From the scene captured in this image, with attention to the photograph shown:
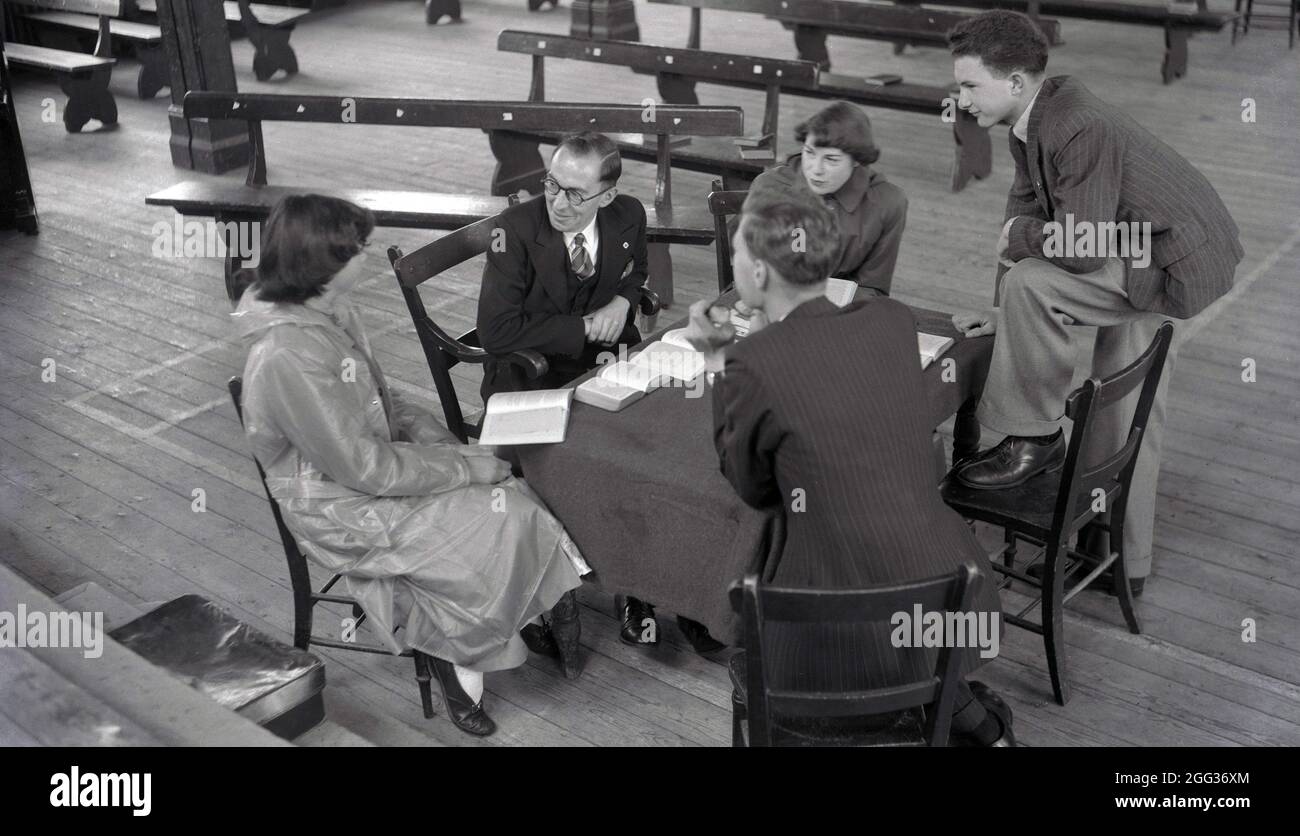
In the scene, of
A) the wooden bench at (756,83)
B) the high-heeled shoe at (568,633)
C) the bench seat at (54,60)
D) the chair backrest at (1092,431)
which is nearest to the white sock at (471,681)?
the high-heeled shoe at (568,633)

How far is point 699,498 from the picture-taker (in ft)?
9.77

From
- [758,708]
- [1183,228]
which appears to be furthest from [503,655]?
[1183,228]

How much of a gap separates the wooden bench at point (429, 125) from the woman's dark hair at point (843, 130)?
1.85m

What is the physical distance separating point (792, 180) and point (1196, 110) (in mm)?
6142

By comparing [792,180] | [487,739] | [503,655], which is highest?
[792,180]

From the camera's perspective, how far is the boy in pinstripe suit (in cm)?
340

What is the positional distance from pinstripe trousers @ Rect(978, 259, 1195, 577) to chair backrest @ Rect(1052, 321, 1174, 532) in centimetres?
17

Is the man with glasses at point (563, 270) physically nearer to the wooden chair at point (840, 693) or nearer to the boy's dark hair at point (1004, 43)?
the boy's dark hair at point (1004, 43)

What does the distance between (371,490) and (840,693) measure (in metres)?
1.29

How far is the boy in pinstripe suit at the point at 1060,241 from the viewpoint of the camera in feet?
11.1

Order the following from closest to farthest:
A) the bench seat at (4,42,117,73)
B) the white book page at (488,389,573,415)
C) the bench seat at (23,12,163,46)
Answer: the white book page at (488,389,573,415) < the bench seat at (4,42,117,73) < the bench seat at (23,12,163,46)

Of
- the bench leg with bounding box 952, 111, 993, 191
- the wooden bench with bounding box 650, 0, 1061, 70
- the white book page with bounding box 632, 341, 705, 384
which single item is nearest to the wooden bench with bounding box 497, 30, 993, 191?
the bench leg with bounding box 952, 111, 993, 191

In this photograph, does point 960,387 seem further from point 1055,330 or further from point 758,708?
point 758,708

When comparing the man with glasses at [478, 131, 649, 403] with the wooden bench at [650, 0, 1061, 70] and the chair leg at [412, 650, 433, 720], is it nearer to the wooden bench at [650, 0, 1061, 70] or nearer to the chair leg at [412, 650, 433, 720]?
the chair leg at [412, 650, 433, 720]
